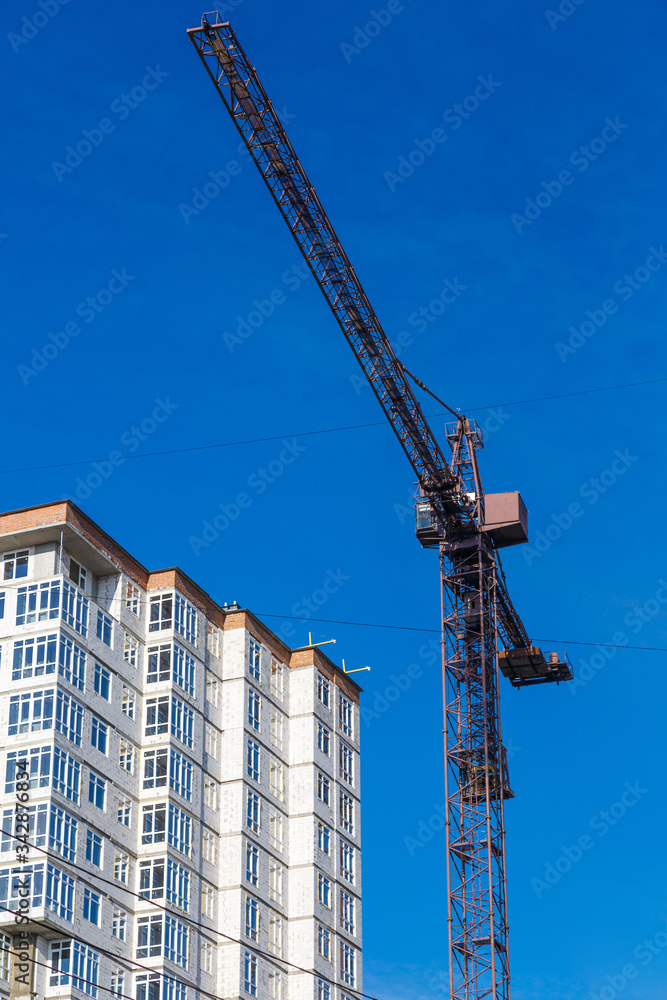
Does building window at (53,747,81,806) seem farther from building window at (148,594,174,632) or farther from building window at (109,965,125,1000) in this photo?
building window at (148,594,174,632)

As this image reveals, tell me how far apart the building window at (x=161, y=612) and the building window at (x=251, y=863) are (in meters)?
13.3

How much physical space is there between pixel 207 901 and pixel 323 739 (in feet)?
53.1

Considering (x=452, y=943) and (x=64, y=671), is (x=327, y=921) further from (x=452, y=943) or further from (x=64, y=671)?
(x=64, y=671)

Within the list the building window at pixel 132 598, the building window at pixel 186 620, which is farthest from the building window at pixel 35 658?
the building window at pixel 186 620

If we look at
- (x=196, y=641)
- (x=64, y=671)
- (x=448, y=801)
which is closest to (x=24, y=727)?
(x=64, y=671)

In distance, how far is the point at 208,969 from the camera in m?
91.6

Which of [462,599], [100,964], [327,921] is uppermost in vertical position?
[462,599]

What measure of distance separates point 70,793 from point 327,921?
893 inches

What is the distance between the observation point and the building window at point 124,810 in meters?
89.8

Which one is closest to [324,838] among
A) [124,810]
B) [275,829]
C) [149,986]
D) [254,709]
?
[275,829]

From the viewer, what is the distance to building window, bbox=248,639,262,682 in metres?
103

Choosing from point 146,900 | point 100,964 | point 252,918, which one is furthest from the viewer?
point 252,918

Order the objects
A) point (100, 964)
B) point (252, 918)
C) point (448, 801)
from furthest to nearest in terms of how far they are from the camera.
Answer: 1. point (448, 801)
2. point (252, 918)
3. point (100, 964)

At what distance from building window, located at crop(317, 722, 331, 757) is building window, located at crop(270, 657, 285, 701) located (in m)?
3.15
